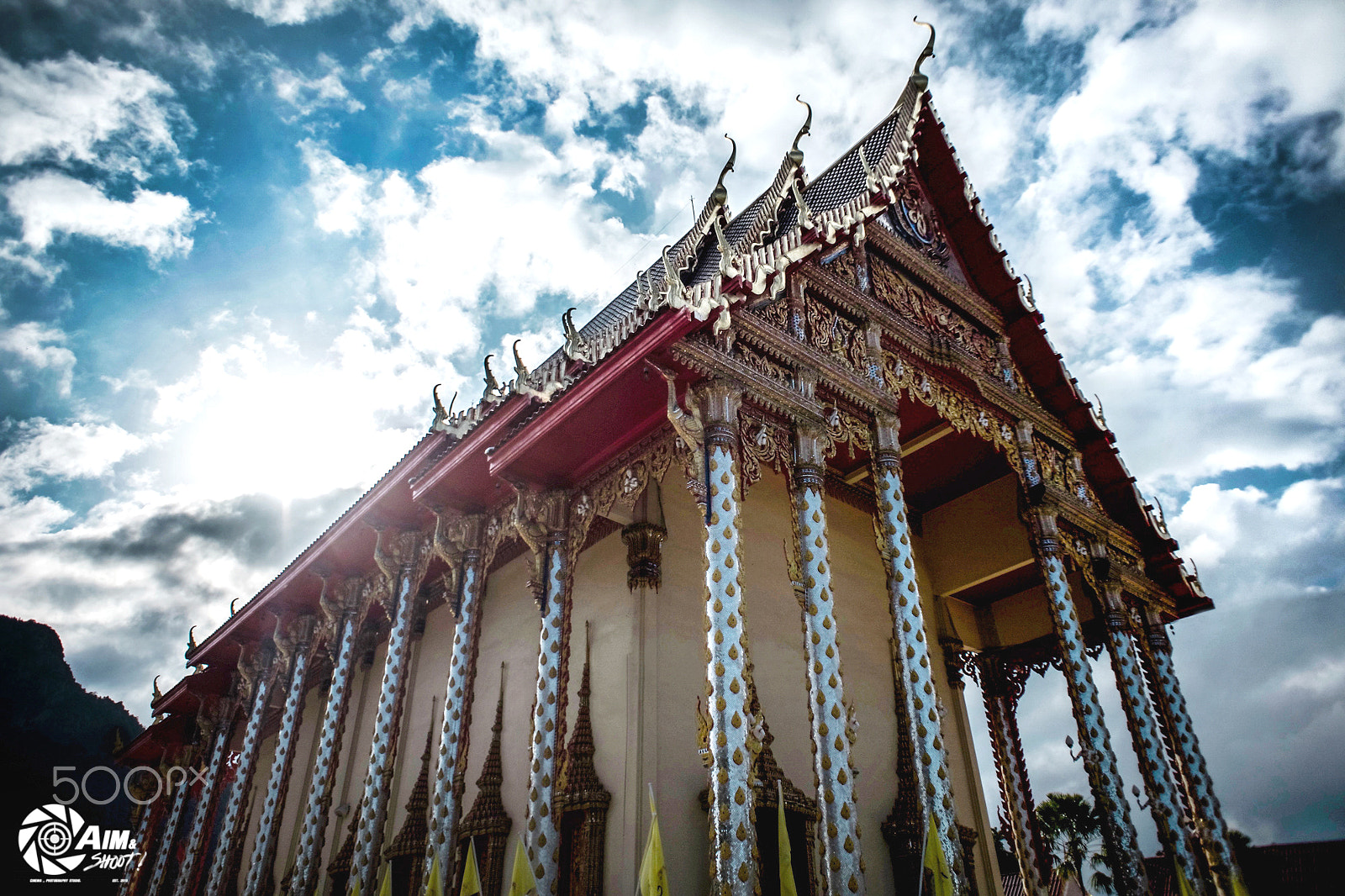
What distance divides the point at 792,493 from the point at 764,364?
3.95 feet

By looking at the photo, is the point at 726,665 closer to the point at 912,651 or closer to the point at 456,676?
the point at 912,651

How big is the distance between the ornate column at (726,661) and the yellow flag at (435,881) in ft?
9.90

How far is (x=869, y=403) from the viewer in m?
7.75

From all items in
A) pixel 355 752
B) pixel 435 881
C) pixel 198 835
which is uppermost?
pixel 355 752

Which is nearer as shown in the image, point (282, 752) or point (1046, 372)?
point (282, 752)

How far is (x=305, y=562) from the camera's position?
10461 millimetres

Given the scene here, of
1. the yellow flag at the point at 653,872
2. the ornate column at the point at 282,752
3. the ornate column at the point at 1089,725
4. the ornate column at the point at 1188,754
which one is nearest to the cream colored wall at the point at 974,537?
the ornate column at the point at 1089,725

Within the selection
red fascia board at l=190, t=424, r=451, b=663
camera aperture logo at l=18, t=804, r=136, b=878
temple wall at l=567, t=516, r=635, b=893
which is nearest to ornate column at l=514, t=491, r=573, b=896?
temple wall at l=567, t=516, r=635, b=893

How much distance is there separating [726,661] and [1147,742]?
6191mm

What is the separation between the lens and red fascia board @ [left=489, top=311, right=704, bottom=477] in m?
5.86

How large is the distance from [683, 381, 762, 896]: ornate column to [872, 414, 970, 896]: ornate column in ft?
5.11

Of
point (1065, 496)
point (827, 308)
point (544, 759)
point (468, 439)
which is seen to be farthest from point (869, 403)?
point (544, 759)

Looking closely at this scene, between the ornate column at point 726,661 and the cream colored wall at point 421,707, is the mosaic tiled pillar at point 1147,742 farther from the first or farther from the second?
the cream colored wall at point 421,707

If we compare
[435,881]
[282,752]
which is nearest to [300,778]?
[282,752]
